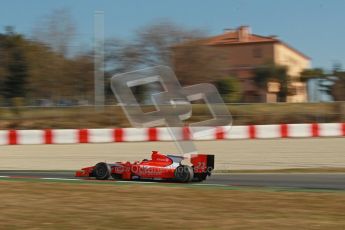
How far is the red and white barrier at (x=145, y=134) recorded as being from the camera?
55.1 ft

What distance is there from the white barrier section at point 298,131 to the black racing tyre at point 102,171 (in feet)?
27.3

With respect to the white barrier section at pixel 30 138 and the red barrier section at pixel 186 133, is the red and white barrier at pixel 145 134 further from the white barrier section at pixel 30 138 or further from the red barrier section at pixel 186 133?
the red barrier section at pixel 186 133

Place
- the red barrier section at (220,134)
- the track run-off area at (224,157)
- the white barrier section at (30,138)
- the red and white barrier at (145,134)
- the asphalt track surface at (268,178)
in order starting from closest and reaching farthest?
the asphalt track surface at (268,178), the track run-off area at (224,157), the red barrier section at (220,134), the red and white barrier at (145,134), the white barrier section at (30,138)

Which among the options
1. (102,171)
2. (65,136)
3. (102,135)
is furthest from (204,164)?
(65,136)

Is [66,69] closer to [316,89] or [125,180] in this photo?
[316,89]

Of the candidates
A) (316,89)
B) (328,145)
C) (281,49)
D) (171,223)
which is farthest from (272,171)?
(281,49)

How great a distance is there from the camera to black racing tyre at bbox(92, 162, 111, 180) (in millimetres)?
9992

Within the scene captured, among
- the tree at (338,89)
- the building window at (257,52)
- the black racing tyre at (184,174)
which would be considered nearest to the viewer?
the black racing tyre at (184,174)

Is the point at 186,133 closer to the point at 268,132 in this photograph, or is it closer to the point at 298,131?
the point at 268,132

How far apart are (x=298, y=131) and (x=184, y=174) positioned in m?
8.19

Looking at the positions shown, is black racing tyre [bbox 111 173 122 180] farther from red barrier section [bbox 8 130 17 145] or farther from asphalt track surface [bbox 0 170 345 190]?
red barrier section [bbox 8 130 17 145]

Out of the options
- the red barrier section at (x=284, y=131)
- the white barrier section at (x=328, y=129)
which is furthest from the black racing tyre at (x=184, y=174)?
the white barrier section at (x=328, y=129)

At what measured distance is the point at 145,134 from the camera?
55.4 ft

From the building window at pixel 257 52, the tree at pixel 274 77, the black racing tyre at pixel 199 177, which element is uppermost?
the building window at pixel 257 52
